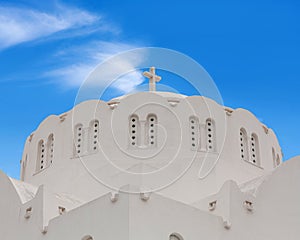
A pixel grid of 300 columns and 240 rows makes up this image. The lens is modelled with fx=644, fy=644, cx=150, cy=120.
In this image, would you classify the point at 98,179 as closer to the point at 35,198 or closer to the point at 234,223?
the point at 35,198

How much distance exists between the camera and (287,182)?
16172 millimetres

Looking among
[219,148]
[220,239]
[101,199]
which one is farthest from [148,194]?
[219,148]

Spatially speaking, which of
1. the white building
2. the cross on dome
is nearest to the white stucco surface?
the white building

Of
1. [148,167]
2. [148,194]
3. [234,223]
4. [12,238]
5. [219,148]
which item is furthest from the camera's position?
[219,148]

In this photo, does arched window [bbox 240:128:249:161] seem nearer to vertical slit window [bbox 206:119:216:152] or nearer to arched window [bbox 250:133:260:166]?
arched window [bbox 250:133:260:166]

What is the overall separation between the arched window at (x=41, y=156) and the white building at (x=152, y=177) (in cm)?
3

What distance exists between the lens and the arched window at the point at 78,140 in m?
18.7

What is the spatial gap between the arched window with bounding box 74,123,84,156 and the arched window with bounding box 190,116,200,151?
3205 mm

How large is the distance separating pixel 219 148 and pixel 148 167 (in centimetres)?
241

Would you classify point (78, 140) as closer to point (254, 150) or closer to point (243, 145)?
point (243, 145)

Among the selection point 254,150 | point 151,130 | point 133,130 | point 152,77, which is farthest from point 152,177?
point 152,77

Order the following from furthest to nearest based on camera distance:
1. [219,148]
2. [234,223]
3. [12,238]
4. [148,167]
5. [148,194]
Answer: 1. [219,148]
2. [148,167]
3. [12,238]
4. [234,223]
5. [148,194]

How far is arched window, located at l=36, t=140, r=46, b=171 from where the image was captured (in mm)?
19737

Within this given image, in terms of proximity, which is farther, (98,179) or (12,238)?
(98,179)
